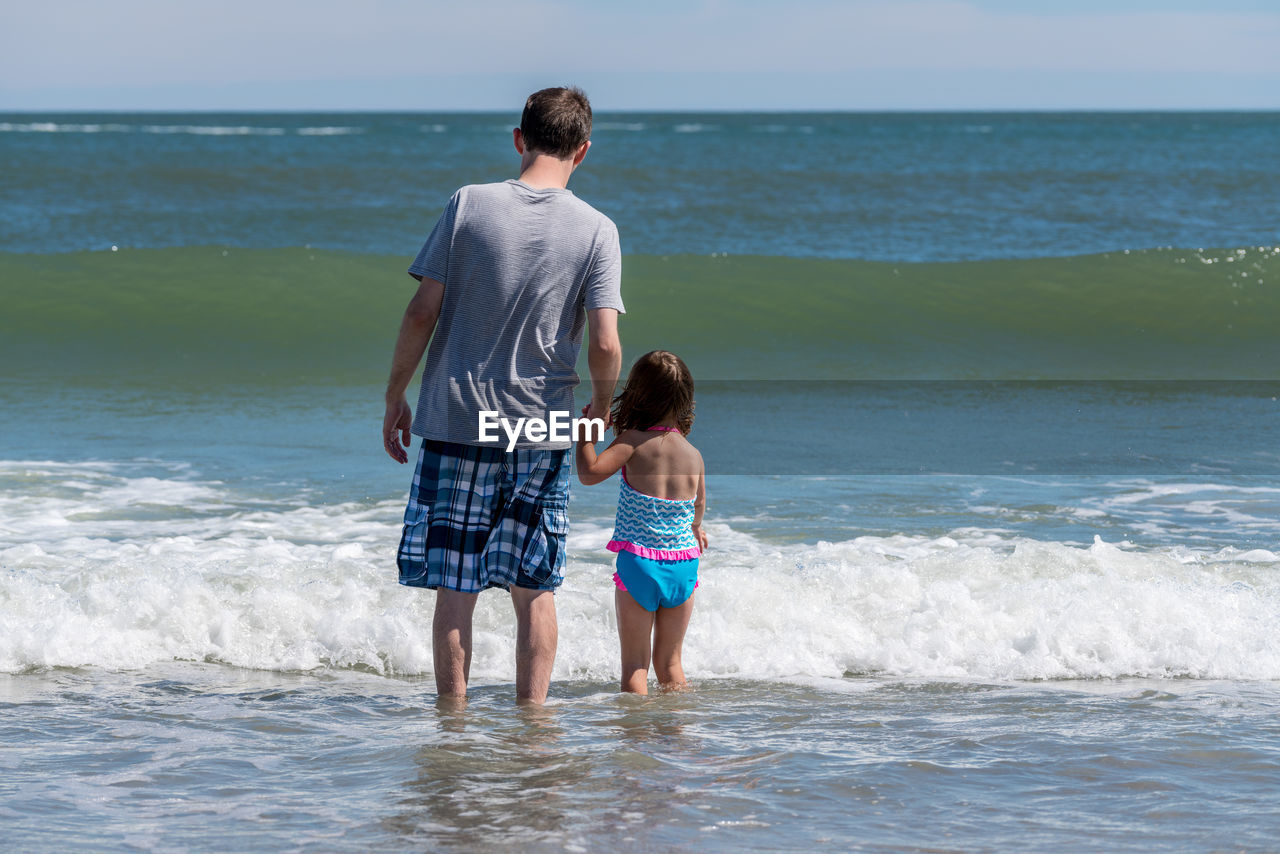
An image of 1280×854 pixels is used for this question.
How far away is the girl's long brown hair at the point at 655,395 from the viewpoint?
146 inches

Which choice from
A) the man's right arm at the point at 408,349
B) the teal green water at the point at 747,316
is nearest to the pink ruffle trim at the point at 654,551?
the man's right arm at the point at 408,349

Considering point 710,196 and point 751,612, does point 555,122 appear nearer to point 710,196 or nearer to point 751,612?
point 751,612

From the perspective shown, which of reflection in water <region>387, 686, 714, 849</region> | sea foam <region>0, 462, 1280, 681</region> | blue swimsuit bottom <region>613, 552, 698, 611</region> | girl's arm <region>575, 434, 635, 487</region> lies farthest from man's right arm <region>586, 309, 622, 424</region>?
sea foam <region>0, 462, 1280, 681</region>

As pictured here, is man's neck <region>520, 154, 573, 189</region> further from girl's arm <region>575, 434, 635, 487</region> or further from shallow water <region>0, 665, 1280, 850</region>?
shallow water <region>0, 665, 1280, 850</region>

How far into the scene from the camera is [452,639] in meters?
3.48

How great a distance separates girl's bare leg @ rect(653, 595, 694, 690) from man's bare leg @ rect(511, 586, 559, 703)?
44 centimetres

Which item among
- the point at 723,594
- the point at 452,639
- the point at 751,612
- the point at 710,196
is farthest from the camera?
the point at 710,196

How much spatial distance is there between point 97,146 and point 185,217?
26767 millimetres

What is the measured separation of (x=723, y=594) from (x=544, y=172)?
2097 mm

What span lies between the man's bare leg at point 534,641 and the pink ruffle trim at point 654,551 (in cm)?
36

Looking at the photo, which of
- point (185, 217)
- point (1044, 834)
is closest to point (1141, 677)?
point (1044, 834)

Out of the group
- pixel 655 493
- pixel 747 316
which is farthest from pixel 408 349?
pixel 747 316

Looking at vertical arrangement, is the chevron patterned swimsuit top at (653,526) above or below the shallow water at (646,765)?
above

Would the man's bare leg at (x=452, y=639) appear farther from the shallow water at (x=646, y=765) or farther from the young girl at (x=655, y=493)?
the young girl at (x=655, y=493)
